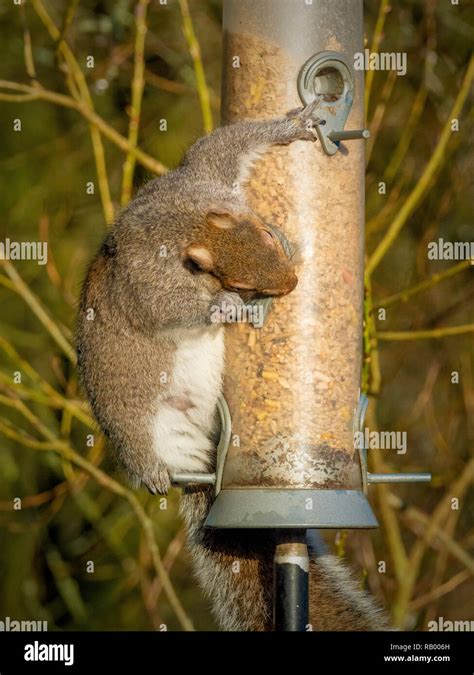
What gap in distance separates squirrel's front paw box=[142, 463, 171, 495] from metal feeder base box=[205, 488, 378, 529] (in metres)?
0.35

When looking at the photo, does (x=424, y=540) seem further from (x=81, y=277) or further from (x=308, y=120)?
(x=308, y=120)

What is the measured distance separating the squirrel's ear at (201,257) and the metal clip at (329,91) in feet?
1.64

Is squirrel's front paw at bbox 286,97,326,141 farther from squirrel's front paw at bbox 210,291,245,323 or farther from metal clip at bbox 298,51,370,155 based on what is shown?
squirrel's front paw at bbox 210,291,245,323

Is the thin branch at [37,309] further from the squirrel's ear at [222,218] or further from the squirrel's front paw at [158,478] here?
the squirrel's ear at [222,218]

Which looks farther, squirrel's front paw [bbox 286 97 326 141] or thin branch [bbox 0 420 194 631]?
thin branch [bbox 0 420 194 631]

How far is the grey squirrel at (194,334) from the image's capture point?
13.3 ft

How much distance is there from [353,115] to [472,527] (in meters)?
2.85

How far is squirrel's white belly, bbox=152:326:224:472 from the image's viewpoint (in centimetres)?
411

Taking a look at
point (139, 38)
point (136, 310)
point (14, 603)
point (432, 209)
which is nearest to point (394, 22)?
point (432, 209)

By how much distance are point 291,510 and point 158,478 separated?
0.62 m

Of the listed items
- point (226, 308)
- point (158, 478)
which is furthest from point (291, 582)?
point (226, 308)

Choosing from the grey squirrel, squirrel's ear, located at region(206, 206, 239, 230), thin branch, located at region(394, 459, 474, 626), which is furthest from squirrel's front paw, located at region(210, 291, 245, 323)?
thin branch, located at region(394, 459, 474, 626)

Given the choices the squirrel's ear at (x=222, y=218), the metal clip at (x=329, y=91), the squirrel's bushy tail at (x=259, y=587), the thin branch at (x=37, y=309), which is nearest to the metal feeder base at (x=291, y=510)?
the squirrel's bushy tail at (x=259, y=587)
